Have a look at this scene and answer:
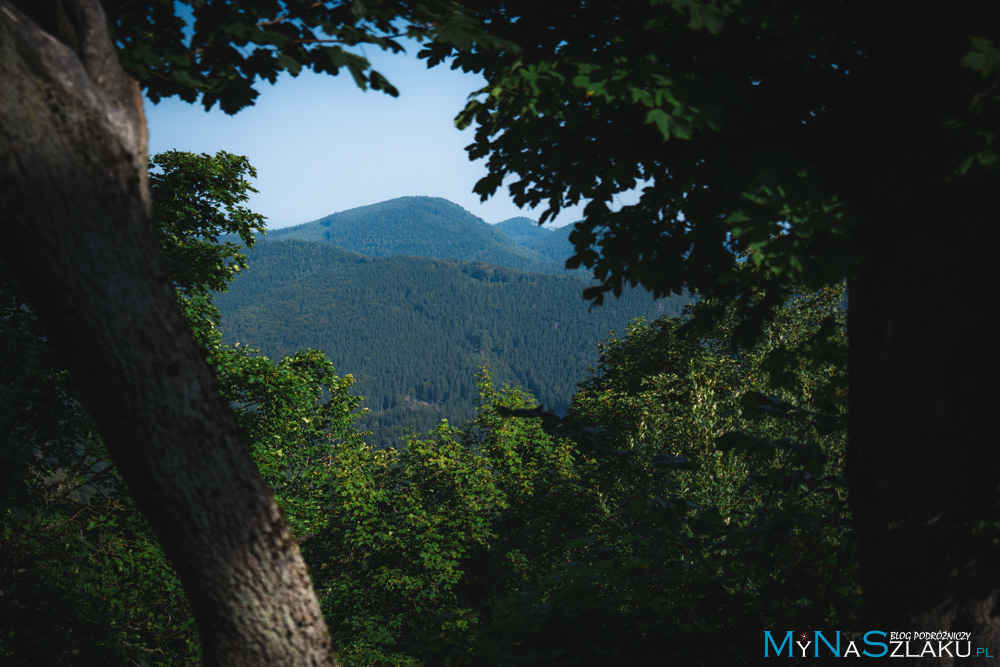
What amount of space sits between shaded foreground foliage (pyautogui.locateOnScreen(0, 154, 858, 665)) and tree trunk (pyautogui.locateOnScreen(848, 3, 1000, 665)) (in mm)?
804

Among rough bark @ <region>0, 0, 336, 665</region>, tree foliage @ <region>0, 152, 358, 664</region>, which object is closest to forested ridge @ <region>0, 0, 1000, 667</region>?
rough bark @ <region>0, 0, 336, 665</region>

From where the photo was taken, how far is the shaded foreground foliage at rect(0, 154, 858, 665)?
4.30 m

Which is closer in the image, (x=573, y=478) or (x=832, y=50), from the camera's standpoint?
(x=832, y=50)

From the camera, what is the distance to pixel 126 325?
2371 mm

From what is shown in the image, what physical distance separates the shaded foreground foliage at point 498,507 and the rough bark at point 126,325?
181 cm

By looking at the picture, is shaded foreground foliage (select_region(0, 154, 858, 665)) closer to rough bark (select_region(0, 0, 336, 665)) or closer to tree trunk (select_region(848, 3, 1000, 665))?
tree trunk (select_region(848, 3, 1000, 665))

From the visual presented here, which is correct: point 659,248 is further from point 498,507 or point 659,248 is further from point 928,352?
point 498,507

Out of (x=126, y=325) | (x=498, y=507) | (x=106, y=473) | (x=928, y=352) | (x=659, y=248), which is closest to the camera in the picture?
(x=126, y=325)

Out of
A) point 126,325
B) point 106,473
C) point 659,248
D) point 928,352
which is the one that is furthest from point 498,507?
point 126,325

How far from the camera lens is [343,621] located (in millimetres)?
19469

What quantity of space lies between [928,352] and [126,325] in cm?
385

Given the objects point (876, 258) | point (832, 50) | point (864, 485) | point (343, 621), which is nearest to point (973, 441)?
point (864, 485)

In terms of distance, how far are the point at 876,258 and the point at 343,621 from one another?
20337mm

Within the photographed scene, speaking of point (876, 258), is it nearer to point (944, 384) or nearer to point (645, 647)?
point (944, 384)
